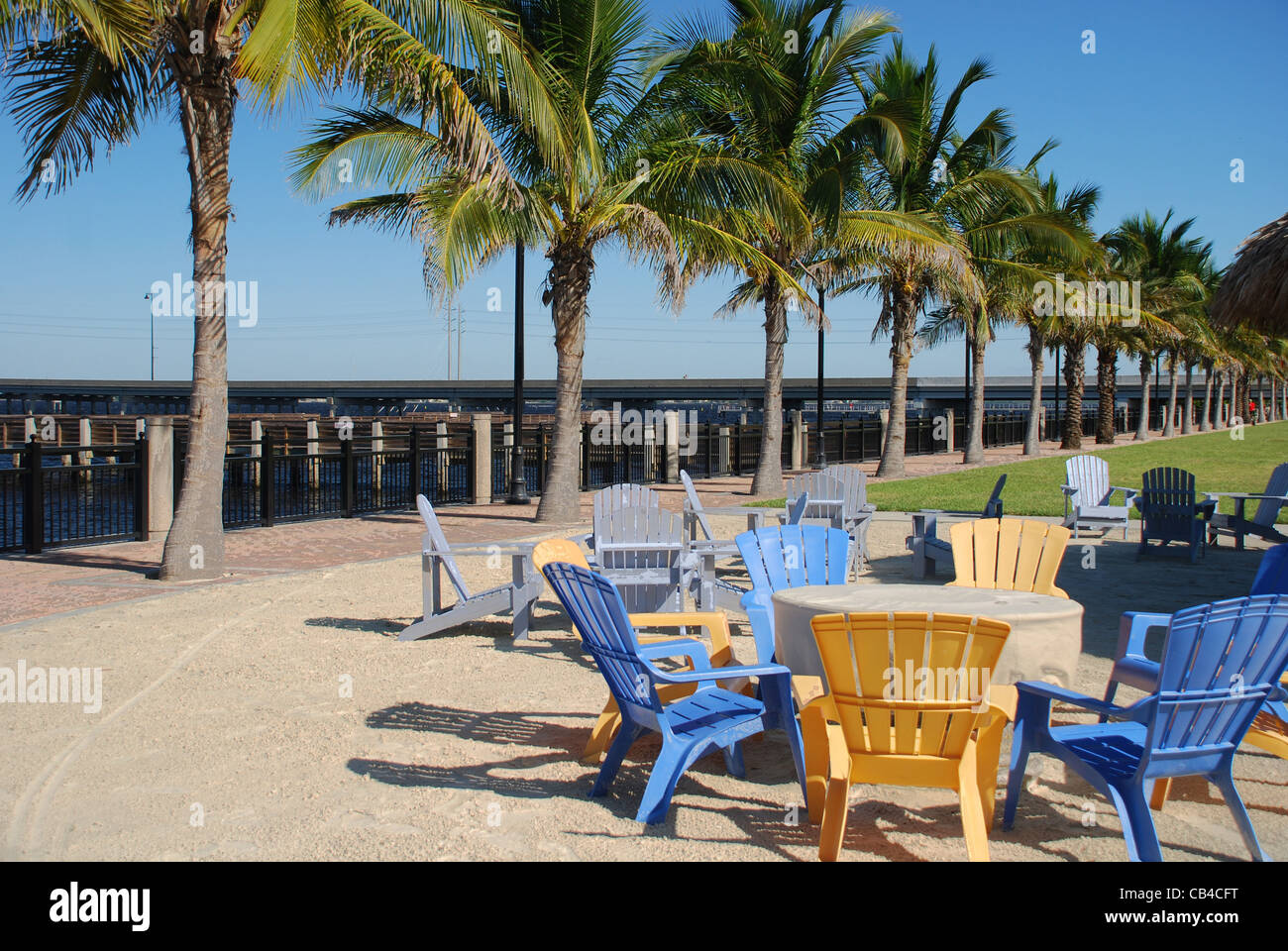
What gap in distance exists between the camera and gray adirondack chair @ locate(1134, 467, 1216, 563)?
41.2 feet

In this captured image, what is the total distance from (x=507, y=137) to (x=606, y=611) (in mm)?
12432

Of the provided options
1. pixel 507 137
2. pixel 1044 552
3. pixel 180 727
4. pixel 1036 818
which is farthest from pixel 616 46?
pixel 1036 818

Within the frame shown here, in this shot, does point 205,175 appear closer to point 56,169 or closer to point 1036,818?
point 56,169

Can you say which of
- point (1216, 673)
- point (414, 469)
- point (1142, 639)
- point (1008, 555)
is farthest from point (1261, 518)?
point (414, 469)

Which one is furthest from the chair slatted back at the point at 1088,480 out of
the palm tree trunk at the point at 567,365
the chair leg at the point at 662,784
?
the chair leg at the point at 662,784

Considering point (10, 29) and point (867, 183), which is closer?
point (10, 29)

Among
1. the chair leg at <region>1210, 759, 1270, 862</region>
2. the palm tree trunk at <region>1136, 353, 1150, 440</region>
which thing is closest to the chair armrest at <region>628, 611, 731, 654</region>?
the chair leg at <region>1210, 759, 1270, 862</region>

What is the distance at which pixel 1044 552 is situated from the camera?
23.1ft

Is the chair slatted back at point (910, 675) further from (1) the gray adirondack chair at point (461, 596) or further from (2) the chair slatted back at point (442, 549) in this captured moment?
(2) the chair slatted back at point (442, 549)

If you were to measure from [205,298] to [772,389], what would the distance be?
41.8 feet

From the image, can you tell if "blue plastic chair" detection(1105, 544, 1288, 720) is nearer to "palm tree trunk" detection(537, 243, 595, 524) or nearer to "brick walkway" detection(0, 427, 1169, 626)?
"brick walkway" detection(0, 427, 1169, 626)

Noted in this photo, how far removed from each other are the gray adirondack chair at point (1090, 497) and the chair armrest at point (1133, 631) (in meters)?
8.88

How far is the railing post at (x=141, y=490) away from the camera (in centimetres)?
1427

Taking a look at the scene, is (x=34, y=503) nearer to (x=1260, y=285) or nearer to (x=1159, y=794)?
(x=1159, y=794)
